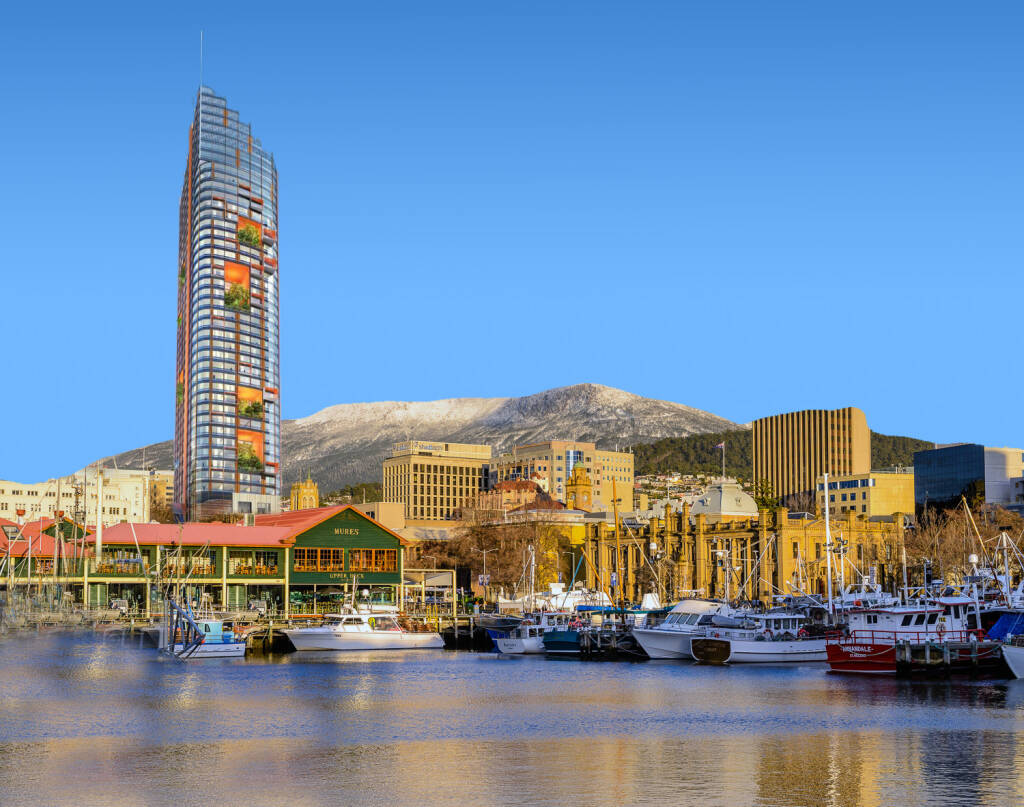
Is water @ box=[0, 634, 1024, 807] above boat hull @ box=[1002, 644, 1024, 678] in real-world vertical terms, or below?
below

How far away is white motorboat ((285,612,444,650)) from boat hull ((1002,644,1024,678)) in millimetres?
65159

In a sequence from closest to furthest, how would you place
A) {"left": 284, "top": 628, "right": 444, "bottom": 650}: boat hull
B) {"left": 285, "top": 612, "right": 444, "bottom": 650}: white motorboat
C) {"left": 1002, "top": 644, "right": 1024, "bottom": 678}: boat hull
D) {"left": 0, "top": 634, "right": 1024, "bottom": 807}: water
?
{"left": 0, "top": 634, "right": 1024, "bottom": 807}: water
{"left": 1002, "top": 644, "right": 1024, "bottom": 678}: boat hull
{"left": 284, "top": 628, "right": 444, "bottom": 650}: boat hull
{"left": 285, "top": 612, "right": 444, "bottom": 650}: white motorboat

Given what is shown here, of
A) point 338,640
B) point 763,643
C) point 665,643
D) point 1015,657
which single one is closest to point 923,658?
point 1015,657

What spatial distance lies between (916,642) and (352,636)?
5943cm

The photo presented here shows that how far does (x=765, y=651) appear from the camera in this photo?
11819cm

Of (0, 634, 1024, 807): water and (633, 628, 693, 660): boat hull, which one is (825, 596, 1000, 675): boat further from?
(633, 628, 693, 660): boat hull

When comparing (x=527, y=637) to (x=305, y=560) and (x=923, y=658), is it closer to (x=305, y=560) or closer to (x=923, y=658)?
(x=305, y=560)

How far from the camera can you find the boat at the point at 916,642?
332 feet

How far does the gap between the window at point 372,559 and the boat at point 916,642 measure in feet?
283

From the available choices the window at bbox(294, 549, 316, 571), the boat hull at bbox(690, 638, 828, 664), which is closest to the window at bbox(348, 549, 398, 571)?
the window at bbox(294, 549, 316, 571)

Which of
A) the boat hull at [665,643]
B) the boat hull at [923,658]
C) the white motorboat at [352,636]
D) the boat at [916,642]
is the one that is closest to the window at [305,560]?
the white motorboat at [352,636]

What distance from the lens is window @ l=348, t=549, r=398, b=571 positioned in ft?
593

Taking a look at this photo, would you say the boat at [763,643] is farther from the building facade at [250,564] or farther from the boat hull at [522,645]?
the building facade at [250,564]

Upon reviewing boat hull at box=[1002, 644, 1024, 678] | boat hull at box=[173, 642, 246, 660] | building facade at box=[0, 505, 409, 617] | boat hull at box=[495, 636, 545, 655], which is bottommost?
boat hull at box=[495, 636, 545, 655]
